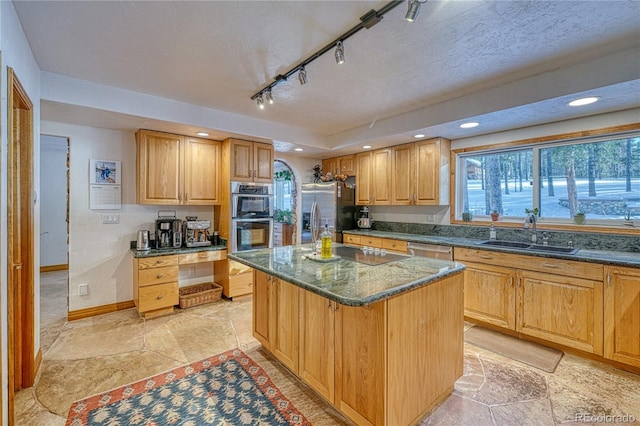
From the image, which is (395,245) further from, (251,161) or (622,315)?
(251,161)

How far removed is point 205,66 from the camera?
2.38 meters

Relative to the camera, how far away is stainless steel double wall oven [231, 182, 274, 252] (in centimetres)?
399

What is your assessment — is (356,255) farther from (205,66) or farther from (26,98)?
(26,98)

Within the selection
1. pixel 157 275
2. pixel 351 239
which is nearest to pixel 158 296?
pixel 157 275

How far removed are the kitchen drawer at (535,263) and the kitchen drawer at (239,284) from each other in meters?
2.78

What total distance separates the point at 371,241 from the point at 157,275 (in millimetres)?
2916

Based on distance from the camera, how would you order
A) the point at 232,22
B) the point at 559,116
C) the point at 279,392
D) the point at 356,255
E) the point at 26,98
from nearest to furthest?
1. the point at 232,22
2. the point at 26,98
3. the point at 279,392
4. the point at 356,255
5. the point at 559,116

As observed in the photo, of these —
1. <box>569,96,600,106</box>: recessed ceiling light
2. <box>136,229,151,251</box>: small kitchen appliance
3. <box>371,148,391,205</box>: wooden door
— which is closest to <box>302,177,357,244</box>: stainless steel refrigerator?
<box>371,148,391,205</box>: wooden door

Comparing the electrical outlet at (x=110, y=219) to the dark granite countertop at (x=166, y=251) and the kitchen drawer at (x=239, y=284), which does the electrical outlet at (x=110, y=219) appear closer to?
the dark granite countertop at (x=166, y=251)

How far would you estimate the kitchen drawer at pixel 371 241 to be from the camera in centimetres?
430

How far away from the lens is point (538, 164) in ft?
11.2

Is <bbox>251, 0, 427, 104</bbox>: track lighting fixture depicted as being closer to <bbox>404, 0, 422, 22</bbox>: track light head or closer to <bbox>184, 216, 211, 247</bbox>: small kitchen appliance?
<bbox>404, 0, 422, 22</bbox>: track light head

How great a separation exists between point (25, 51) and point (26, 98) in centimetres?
32

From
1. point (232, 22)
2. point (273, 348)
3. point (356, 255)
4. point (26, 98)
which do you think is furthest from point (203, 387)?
point (232, 22)
